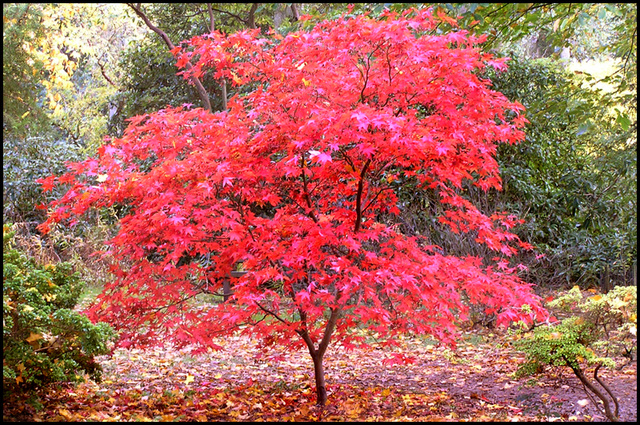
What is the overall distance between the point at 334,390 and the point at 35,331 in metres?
2.31

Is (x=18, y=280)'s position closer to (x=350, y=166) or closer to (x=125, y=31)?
(x=350, y=166)

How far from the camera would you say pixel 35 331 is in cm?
332

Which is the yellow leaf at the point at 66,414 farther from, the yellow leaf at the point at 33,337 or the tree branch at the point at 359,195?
the tree branch at the point at 359,195

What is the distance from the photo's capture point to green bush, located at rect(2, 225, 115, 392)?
3.20 m

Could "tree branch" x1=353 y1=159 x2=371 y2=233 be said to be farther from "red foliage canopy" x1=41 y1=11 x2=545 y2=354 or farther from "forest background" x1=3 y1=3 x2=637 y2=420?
"forest background" x1=3 y1=3 x2=637 y2=420

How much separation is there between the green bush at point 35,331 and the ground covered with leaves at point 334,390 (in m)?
0.27

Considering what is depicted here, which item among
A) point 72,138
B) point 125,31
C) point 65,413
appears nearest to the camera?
point 65,413

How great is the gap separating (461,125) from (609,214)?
537 centimetres

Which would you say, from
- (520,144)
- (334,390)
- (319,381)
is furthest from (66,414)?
(520,144)

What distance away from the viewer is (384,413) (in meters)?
4.03

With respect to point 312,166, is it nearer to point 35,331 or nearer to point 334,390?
point 334,390

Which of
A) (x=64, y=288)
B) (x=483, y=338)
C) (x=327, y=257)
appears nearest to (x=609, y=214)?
(x=483, y=338)

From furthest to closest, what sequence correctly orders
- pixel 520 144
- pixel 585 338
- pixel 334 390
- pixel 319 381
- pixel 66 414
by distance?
pixel 520 144 → pixel 334 390 → pixel 319 381 → pixel 585 338 → pixel 66 414

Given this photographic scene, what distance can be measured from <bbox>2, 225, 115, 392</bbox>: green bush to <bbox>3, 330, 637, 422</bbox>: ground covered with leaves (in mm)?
267
